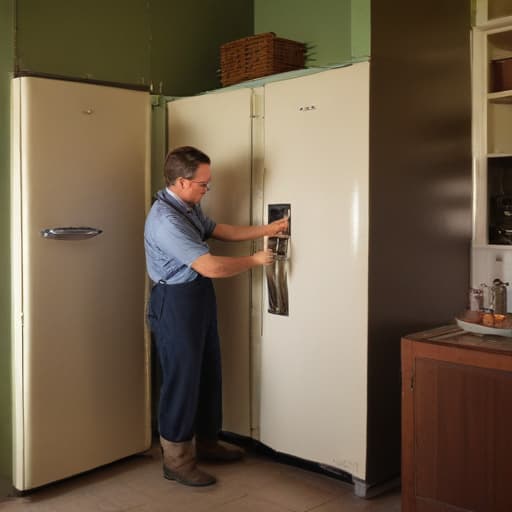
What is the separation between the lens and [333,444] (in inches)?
127

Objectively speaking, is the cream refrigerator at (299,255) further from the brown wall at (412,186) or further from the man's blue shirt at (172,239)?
the man's blue shirt at (172,239)

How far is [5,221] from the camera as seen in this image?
10.6ft

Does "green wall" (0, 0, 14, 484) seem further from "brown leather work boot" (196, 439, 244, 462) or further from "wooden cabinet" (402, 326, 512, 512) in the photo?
"wooden cabinet" (402, 326, 512, 512)

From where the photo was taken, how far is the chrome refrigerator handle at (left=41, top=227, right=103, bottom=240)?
3.14m

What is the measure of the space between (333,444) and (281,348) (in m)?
0.51

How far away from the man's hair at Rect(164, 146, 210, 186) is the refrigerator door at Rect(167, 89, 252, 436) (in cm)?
32

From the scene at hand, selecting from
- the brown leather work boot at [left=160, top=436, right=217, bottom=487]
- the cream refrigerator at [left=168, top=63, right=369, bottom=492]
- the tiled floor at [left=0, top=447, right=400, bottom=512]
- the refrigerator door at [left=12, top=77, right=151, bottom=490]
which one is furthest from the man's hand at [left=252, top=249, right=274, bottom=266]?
the tiled floor at [left=0, top=447, right=400, bottom=512]

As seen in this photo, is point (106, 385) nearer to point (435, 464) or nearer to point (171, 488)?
point (171, 488)

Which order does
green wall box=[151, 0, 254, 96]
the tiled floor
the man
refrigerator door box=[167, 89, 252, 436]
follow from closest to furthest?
the tiled floor
the man
refrigerator door box=[167, 89, 252, 436]
green wall box=[151, 0, 254, 96]

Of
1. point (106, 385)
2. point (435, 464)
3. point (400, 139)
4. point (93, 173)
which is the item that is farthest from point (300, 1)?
point (435, 464)

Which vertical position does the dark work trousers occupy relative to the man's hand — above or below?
below

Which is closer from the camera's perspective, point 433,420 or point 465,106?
point 433,420

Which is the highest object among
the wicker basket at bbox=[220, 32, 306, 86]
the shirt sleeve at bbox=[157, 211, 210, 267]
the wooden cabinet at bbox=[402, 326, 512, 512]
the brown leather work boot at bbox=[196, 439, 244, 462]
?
the wicker basket at bbox=[220, 32, 306, 86]

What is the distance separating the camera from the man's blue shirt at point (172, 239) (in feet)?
10.3
